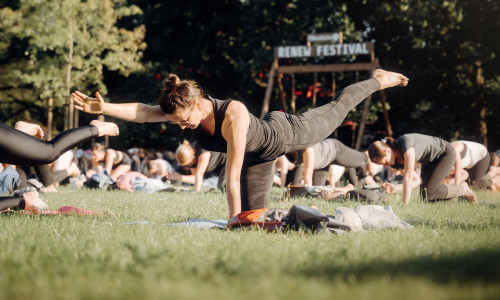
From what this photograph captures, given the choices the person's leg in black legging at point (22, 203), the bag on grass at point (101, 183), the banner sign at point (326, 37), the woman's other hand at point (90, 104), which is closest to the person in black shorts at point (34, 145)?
the woman's other hand at point (90, 104)

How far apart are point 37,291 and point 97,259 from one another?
0.69m

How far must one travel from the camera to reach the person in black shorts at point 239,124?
434cm

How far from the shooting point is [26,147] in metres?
4.06

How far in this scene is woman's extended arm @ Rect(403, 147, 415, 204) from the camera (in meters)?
7.27

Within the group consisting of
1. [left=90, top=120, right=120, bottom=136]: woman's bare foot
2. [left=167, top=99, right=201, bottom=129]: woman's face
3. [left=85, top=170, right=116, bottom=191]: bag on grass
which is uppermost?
[left=167, top=99, right=201, bottom=129]: woman's face

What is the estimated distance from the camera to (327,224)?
4117 millimetres

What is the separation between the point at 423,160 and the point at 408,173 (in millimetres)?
1347

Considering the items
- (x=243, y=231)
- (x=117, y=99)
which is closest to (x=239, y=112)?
(x=243, y=231)

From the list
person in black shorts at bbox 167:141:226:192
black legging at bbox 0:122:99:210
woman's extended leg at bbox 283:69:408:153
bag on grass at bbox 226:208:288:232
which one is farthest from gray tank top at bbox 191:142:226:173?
bag on grass at bbox 226:208:288:232

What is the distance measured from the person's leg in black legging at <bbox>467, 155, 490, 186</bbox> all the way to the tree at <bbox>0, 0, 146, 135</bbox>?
47.4 feet

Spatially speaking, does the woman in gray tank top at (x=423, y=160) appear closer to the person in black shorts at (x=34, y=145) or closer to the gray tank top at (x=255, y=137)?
the gray tank top at (x=255, y=137)

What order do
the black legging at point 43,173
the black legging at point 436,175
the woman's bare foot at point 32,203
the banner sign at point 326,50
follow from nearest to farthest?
the woman's bare foot at point 32,203
the black legging at point 436,175
the black legging at point 43,173
the banner sign at point 326,50

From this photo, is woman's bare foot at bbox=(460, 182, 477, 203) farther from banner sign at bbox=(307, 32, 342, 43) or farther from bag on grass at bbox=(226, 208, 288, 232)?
banner sign at bbox=(307, 32, 342, 43)

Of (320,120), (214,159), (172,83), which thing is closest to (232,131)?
(172,83)
